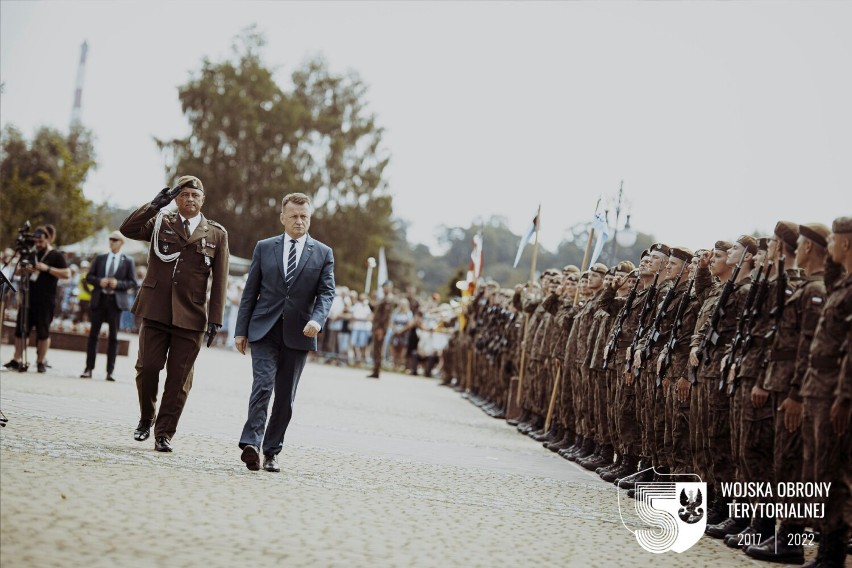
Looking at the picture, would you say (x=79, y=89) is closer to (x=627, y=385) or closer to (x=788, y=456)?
(x=627, y=385)

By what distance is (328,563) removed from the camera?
598 cm

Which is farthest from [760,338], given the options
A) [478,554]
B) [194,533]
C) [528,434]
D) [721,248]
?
[528,434]

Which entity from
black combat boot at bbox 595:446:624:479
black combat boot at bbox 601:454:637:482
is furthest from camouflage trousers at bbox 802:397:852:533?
black combat boot at bbox 595:446:624:479

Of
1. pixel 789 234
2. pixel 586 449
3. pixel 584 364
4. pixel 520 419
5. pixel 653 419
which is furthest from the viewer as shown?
pixel 520 419

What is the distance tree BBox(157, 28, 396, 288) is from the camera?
6112 cm

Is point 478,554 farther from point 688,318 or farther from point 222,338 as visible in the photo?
point 222,338

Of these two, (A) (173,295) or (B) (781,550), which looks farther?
(A) (173,295)

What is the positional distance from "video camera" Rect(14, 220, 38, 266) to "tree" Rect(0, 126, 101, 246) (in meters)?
33.6

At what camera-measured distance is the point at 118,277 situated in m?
17.9

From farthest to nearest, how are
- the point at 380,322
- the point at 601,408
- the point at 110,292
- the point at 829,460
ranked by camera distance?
1. the point at 380,322
2. the point at 110,292
3. the point at 601,408
4. the point at 829,460

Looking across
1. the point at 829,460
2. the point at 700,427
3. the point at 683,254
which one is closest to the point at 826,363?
the point at 829,460

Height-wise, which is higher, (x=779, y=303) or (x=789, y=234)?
(x=789, y=234)

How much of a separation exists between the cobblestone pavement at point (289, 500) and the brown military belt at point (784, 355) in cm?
139

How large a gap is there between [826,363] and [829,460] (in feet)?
1.98
